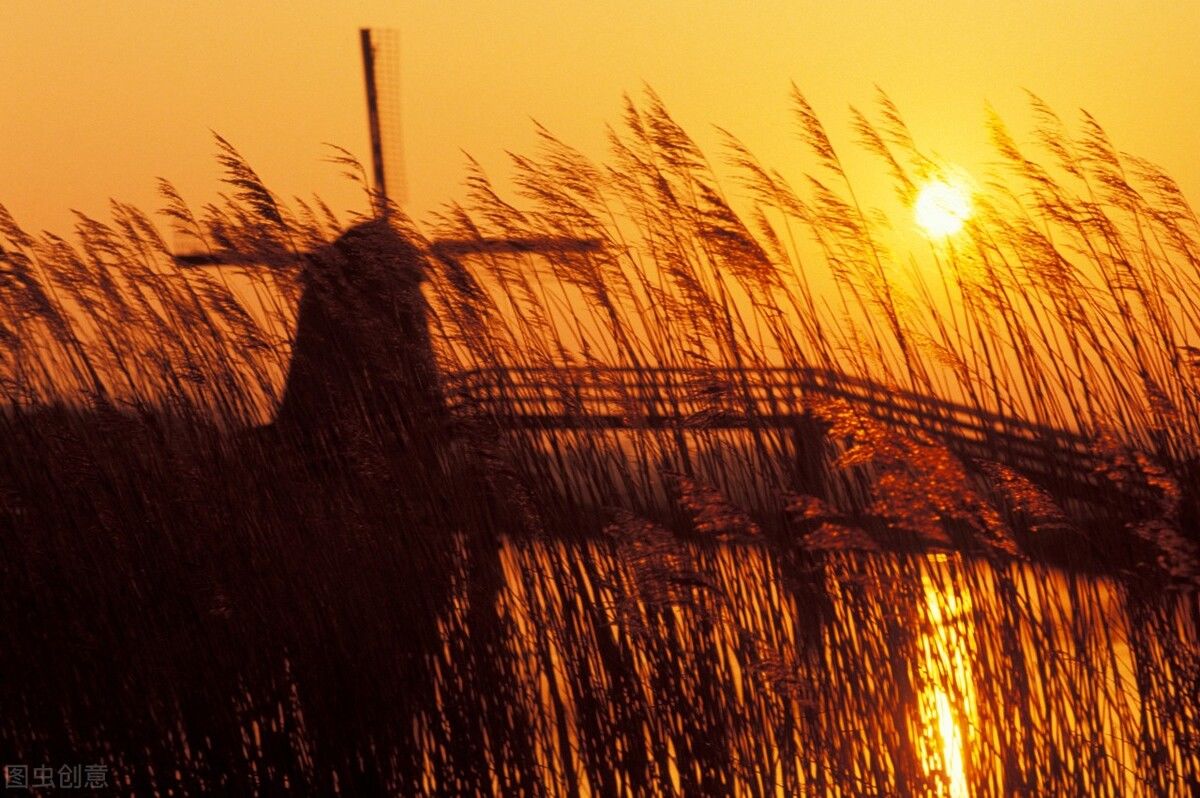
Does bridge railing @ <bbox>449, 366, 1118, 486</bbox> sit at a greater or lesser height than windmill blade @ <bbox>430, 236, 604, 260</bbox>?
lesser

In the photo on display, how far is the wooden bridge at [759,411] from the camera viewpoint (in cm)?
243

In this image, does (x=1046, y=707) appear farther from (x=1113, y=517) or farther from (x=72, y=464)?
(x=72, y=464)

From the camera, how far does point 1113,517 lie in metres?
2.35

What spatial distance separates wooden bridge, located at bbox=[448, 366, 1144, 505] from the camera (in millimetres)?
2434

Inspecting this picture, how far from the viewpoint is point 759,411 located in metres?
2.48

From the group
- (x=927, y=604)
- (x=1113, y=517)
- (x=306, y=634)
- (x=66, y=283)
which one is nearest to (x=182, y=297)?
(x=66, y=283)

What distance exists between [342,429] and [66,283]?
0.89m

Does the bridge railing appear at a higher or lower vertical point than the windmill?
lower

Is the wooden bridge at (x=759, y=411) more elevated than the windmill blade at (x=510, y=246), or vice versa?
the windmill blade at (x=510, y=246)

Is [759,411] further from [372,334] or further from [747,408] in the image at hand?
[372,334]

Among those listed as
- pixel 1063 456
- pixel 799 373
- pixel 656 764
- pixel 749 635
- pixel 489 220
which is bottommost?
pixel 656 764

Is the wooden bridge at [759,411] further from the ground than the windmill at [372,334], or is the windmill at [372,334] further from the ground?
the windmill at [372,334]

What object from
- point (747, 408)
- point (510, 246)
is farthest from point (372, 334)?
point (747, 408)

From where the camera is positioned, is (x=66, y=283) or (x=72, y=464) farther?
(x=66, y=283)
